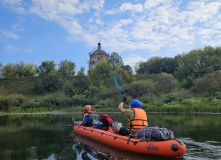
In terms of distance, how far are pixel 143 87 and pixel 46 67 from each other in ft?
129

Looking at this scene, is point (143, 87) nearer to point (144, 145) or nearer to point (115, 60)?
point (144, 145)

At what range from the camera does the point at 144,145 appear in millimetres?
6883

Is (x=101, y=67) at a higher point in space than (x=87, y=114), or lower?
higher

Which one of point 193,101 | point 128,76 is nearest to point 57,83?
point 128,76

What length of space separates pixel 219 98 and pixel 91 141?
23182mm

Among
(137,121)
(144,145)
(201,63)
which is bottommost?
(144,145)

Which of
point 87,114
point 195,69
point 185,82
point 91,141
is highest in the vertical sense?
point 195,69

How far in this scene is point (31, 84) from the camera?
57.1 m

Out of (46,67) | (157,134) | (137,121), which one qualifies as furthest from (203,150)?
(46,67)

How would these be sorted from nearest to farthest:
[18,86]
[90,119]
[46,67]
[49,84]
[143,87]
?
[90,119], [143,87], [49,84], [18,86], [46,67]

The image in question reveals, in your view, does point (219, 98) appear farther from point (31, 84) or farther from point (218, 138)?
point (31, 84)

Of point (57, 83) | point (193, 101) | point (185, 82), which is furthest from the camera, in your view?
point (57, 83)

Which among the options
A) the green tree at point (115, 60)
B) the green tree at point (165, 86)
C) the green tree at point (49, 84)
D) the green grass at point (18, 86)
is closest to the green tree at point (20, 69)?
the green grass at point (18, 86)

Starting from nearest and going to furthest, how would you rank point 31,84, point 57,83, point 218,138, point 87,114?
point 218,138
point 87,114
point 57,83
point 31,84
